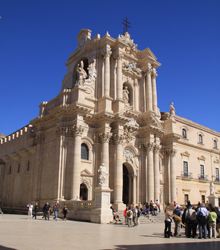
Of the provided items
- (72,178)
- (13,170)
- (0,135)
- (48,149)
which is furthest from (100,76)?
(0,135)

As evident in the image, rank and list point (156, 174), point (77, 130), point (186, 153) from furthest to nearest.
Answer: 1. point (186, 153)
2. point (156, 174)
3. point (77, 130)

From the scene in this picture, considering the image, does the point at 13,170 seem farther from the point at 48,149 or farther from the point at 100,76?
the point at 100,76

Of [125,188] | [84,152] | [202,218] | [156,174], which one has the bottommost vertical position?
[202,218]

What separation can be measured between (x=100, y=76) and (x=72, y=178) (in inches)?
453

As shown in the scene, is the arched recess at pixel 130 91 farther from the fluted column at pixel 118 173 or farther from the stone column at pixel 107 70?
the fluted column at pixel 118 173

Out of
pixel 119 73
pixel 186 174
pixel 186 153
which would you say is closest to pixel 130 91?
pixel 119 73

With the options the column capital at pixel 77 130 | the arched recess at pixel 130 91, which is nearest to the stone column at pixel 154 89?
the arched recess at pixel 130 91

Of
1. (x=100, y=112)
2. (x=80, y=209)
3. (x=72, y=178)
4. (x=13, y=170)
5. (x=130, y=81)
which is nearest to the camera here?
(x=80, y=209)

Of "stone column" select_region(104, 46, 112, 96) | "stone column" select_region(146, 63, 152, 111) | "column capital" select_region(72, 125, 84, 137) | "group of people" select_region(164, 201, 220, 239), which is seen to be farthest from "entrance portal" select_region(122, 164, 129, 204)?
"group of people" select_region(164, 201, 220, 239)

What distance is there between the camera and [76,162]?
86.2ft

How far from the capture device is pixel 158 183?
106ft

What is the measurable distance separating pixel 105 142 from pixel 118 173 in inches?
128

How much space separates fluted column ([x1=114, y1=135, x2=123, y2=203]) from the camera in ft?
92.0

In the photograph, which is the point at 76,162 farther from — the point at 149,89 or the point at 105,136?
the point at 149,89
